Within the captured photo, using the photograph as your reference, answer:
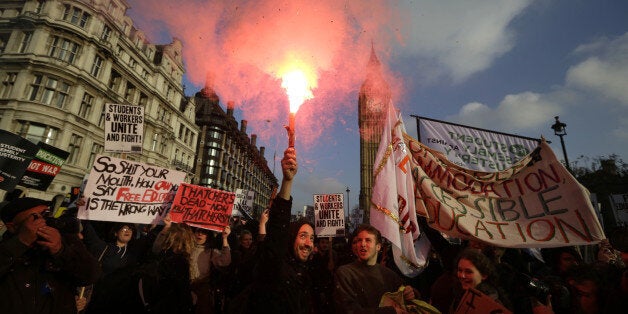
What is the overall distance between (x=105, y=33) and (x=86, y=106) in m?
7.71

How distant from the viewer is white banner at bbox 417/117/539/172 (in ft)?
19.9

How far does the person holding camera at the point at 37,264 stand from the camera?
2.33 metres

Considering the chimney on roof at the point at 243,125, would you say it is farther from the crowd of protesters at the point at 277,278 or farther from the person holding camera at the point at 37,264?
the person holding camera at the point at 37,264

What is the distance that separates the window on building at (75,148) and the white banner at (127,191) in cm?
2372

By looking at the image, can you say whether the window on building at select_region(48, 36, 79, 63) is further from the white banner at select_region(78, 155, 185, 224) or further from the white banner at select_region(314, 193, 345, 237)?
the white banner at select_region(314, 193, 345, 237)

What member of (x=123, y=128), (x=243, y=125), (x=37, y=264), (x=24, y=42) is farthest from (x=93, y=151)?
(x=243, y=125)

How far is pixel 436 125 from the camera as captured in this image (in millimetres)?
6207

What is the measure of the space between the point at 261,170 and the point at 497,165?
92.0 m

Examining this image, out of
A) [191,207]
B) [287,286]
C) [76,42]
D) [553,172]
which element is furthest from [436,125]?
[76,42]

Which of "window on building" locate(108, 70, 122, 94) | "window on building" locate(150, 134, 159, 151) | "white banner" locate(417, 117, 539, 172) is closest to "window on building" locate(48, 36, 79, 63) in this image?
"window on building" locate(108, 70, 122, 94)

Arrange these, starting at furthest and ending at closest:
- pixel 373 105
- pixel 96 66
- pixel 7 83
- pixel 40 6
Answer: pixel 373 105 < pixel 96 66 < pixel 40 6 < pixel 7 83

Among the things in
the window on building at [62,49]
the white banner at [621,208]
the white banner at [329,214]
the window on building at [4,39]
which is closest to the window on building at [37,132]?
the window on building at [62,49]

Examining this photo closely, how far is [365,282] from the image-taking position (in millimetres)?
2912

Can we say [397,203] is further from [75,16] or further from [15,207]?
[75,16]
